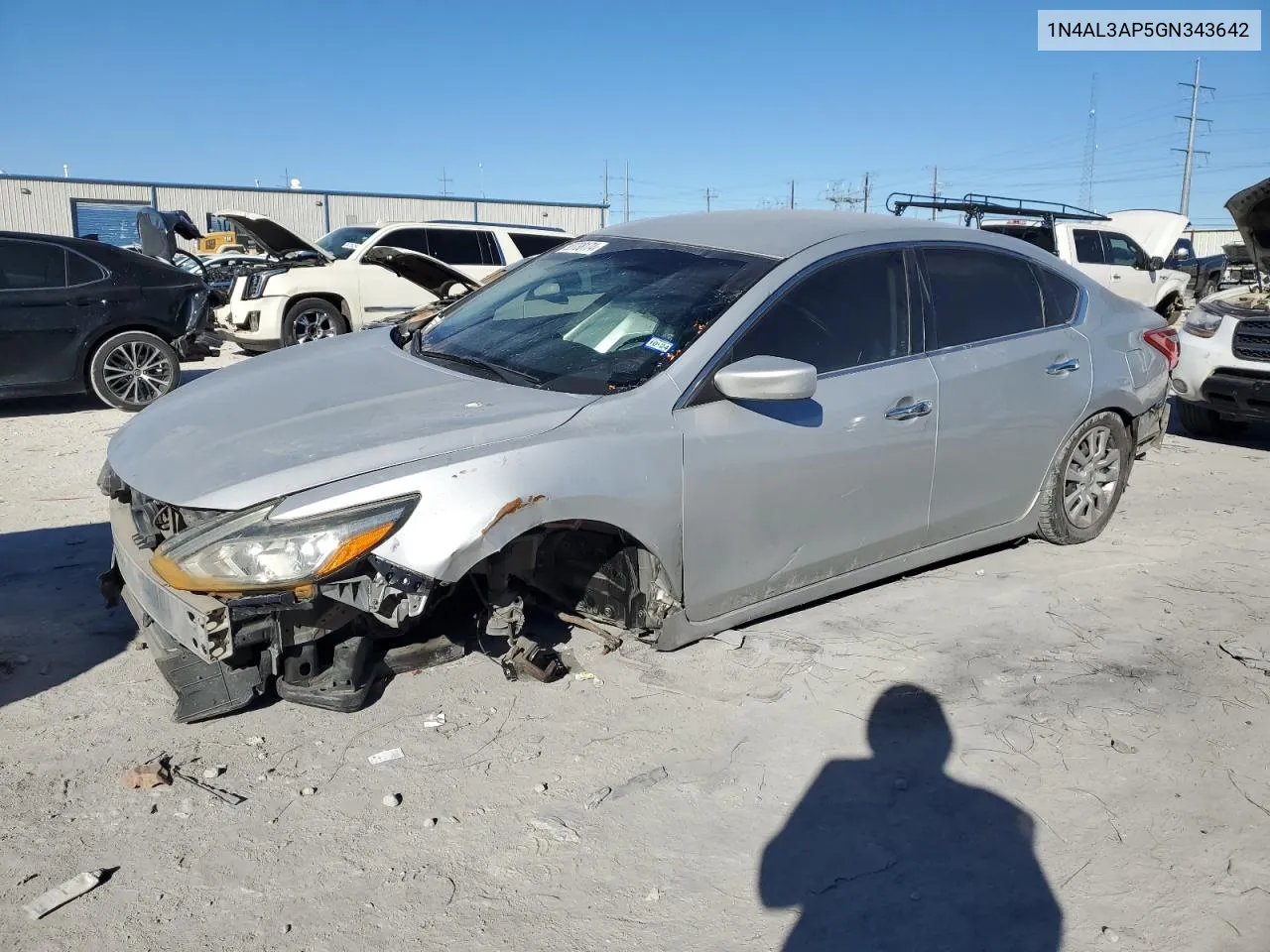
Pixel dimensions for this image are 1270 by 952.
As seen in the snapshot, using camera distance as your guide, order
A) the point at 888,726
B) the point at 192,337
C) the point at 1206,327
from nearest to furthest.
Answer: the point at 888,726, the point at 1206,327, the point at 192,337

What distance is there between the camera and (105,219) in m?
42.9

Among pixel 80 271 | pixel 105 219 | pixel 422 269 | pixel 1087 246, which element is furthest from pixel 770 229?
pixel 105 219

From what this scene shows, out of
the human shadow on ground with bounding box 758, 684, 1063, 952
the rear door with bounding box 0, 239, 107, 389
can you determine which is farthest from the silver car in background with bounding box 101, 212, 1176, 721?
the rear door with bounding box 0, 239, 107, 389

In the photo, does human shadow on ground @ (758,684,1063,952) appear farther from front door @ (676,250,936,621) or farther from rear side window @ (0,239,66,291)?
rear side window @ (0,239,66,291)

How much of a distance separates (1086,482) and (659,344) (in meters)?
2.78

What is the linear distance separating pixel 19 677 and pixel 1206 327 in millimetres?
8382

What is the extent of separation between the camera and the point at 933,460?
420 cm

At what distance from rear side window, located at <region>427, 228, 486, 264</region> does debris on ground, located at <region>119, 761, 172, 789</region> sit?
11.1m

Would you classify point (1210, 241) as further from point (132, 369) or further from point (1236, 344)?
point (132, 369)

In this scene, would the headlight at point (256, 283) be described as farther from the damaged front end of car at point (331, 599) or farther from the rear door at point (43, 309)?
the damaged front end of car at point (331, 599)

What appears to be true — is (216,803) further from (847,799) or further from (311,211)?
(311,211)

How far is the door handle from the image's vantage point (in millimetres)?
4004

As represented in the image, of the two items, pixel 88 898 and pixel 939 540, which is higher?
pixel 939 540

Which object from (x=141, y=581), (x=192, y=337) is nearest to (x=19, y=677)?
(x=141, y=581)
